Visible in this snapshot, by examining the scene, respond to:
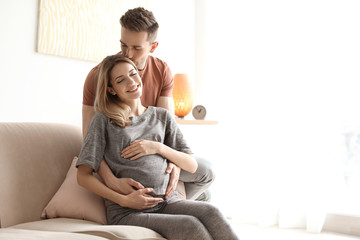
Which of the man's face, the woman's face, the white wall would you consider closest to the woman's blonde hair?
the woman's face

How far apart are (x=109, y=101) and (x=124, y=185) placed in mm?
402

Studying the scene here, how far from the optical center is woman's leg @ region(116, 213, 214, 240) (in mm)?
1676

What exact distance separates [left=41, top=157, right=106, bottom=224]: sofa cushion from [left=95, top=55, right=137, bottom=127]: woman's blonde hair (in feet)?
1.13

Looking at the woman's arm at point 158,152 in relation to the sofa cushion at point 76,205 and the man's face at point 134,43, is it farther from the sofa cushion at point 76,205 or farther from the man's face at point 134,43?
the man's face at point 134,43

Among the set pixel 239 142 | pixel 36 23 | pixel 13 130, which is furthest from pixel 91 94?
pixel 239 142

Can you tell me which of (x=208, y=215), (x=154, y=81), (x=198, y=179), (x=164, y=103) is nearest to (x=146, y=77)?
(x=154, y=81)

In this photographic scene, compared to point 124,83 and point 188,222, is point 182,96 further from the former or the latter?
point 188,222

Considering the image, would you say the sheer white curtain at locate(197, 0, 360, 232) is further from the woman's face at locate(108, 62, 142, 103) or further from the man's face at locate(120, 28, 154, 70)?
the woman's face at locate(108, 62, 142, 103)

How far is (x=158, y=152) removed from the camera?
1934 mm

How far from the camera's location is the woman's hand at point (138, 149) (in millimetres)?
1861

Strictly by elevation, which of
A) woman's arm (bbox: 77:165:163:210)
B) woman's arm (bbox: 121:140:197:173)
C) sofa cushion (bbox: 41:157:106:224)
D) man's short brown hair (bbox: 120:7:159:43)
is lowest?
sofa cushion (bbox: 41:157:106:224)

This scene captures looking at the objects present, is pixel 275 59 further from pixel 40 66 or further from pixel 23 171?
pixel 23 171

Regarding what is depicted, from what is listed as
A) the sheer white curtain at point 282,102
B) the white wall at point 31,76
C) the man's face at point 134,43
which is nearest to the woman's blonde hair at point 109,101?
the man's face at point 134,43

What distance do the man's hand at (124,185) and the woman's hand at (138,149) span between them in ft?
0.32
